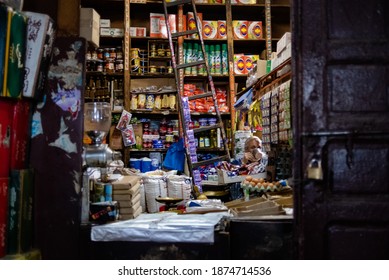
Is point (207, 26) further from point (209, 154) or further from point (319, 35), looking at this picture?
point (319, 35)

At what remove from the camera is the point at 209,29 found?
23.2 feet

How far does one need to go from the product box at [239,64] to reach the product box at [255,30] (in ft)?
1.18

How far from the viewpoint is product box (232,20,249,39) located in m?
7.16

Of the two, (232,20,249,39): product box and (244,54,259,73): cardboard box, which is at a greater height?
(232,20,249,39): product box

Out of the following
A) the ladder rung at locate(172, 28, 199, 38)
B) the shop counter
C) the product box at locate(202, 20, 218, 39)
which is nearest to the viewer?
the shop counter

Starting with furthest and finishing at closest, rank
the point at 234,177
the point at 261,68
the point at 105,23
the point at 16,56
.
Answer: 1. the point at 105,23
2. the point at 261,68
3. the point at 234,177
4. the point at 16,56

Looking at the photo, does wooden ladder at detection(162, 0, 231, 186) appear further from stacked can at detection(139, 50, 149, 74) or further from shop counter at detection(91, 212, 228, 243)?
shop counter at detection(91, 212, 228, 243)

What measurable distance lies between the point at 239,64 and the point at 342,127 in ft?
17.2

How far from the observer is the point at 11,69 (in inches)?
82.6

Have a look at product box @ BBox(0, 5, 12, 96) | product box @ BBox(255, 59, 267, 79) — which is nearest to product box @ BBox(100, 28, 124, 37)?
product box @ BBox(255, 59, 267, 79)

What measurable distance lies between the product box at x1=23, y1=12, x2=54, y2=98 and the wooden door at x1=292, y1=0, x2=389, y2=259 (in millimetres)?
1246

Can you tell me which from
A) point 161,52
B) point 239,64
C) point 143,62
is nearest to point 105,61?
point 143,62

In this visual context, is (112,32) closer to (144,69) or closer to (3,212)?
(144,69)

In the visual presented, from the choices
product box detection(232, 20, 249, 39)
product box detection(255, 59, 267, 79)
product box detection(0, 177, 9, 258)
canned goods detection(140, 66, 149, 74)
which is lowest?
product box detection(0, 177, 9, 258)
